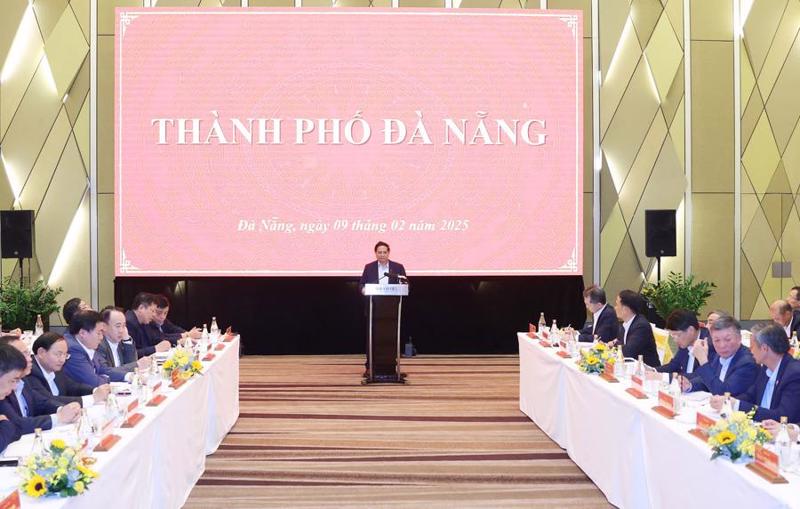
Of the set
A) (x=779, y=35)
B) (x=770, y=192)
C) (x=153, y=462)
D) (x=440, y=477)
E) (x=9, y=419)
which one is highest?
(x=779, y=35)

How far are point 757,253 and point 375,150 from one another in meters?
4.88

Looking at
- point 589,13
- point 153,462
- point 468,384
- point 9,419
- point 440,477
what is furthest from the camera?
point 589,13

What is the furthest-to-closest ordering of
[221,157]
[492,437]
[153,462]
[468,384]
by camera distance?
1. [221,157]
2. [468,384]
3. [492,437]
4. [153,462]

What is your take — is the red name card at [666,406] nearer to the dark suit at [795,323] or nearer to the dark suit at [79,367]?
the dark suit at [79,367]

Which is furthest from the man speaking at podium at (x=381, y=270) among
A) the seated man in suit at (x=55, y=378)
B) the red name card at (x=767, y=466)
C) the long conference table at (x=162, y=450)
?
the red name card at (x=767, y=466)

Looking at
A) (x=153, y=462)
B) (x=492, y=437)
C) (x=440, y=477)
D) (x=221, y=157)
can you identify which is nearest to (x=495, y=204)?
(x=221, y=157)

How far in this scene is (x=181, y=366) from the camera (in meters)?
4.79

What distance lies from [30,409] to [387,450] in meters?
2.40

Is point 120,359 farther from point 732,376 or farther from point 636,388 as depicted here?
point 732,376

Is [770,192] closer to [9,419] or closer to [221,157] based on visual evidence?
[221,157]

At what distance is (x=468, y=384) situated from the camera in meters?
8.10

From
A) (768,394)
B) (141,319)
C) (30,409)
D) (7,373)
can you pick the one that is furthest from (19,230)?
(768,394)

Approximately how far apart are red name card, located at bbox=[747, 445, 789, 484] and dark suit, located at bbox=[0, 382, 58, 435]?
2.82 metres

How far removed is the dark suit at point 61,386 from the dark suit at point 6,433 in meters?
0.57
